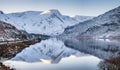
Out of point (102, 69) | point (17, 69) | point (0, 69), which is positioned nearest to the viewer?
point (0, 69)

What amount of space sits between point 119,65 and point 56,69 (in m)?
17.3

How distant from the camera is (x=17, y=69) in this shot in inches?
3034

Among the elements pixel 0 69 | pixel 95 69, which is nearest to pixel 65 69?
pixel 95 69

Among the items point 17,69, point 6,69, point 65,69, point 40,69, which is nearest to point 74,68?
point 65,69

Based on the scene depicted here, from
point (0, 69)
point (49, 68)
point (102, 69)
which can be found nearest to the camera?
point (0, 69)

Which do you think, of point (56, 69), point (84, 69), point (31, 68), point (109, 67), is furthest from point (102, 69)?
point (31, 68)

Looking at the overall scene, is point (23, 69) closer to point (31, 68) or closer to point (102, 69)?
point (31, 68)

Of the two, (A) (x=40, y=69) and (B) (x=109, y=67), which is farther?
(A) (x=40, y=69)

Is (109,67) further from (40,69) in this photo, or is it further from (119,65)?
(40,69)

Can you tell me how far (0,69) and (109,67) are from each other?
23.7 m

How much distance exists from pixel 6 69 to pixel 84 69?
20.1 meters

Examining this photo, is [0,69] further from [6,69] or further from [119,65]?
[119,65]

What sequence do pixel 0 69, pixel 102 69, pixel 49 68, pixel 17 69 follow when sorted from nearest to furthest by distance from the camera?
pixel 0 69
pixel 102 69
pixel 17 69
pixel 49 68

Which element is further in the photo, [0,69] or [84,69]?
[84,69]
